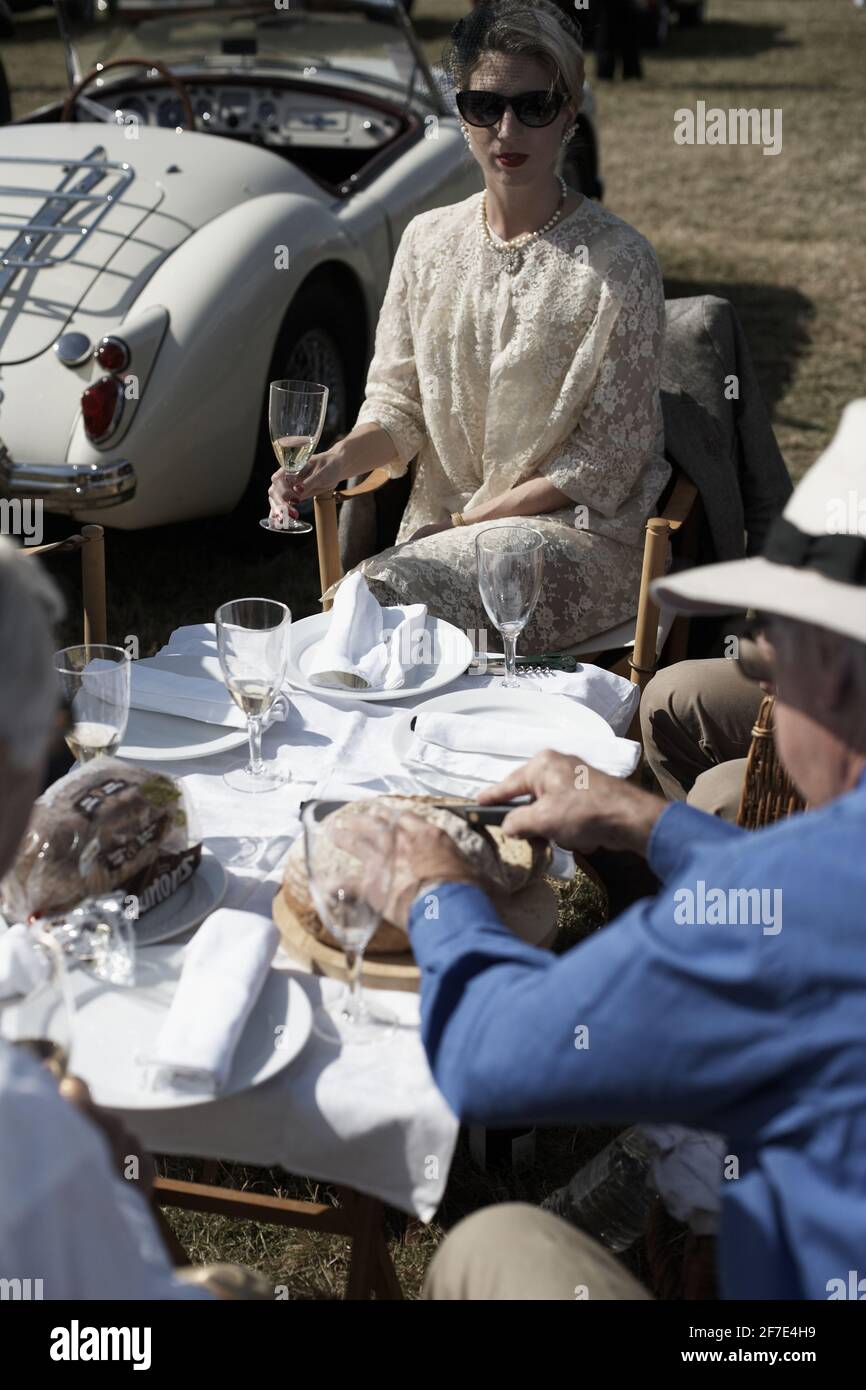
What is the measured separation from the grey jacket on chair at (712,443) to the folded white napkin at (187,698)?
1.42 m

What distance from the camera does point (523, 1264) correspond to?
142cm

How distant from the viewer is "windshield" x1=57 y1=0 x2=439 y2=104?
5598mm

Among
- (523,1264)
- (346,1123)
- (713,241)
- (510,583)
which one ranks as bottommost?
(523,1264)

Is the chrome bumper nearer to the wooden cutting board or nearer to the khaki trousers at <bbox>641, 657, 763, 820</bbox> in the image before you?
the khaki trousers at <bbox>641, 657, 763, 820</bbox>

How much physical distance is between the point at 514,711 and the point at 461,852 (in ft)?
2.17

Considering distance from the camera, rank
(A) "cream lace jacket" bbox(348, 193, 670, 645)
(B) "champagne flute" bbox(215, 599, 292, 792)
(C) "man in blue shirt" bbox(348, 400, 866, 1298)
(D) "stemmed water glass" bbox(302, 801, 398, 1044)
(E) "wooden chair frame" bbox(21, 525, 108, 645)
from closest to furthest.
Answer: (C) "man in blue shirt" bbox(348, 400, 866, 1298) → (D) "stemmed water glass" bbox(302, 801, 398, 1044) → (B) "champagne flute" bbox(215, 599, 292, 792) → (E) "wooden chair frame" bbox(21, 525, 108, 645) → (A) "cream lace jacket" bbox(348, 193, 670, 645)

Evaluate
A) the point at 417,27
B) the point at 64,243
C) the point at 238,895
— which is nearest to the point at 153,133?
the point at 64,243

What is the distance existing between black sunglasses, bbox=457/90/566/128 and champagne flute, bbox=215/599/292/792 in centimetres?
163

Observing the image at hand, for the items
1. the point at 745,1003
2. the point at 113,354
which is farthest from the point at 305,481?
the point at 745,1003

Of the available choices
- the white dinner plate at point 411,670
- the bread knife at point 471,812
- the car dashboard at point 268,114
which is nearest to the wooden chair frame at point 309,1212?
the bread knife at point 471,812

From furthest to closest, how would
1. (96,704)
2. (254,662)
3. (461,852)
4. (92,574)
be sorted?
(92,574) < (254,662) < (96,704) < (461,852)

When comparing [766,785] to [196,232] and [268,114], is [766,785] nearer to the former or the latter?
[196,232]

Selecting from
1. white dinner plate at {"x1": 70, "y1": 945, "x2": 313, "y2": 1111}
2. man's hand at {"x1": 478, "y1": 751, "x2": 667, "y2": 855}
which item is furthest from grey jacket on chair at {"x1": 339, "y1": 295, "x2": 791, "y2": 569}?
white dinner plate at {"x1": 70, "y1": 945, "x2": 313, "y2": 1111}
